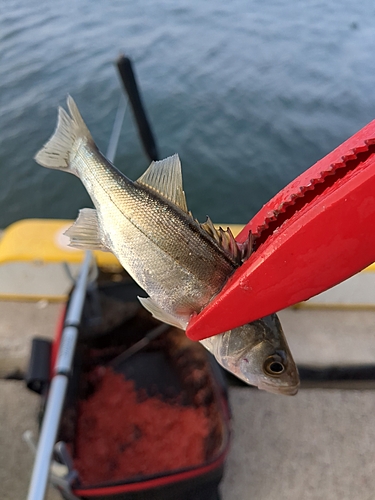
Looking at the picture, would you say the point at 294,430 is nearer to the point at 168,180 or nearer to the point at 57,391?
the point at 57,391

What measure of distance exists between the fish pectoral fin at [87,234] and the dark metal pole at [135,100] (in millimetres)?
1894

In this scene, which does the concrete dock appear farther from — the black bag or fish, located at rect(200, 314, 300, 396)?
fish, located at rect(200, 314, 300, 396)

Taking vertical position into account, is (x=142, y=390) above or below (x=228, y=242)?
below

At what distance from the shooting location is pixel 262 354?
45.9 inches

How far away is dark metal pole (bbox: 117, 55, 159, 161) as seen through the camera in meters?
2.87

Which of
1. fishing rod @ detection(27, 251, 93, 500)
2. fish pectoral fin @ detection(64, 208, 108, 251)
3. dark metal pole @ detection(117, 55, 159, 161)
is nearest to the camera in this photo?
fish pectoral fin @ detection(64, 208, 108, 251)

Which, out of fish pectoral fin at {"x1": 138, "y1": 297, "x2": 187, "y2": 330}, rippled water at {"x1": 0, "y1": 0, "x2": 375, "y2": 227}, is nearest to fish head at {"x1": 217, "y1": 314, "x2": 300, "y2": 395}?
fish pectoral fin at {"x1": 138, "y1": 297, "x2": 187, "y2": 330}

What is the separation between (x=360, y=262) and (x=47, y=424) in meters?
1.55

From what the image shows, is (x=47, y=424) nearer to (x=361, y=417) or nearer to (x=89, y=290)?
(x=89, y=290)

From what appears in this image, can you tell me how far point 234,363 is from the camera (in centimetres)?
121

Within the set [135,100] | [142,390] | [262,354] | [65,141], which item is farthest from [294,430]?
[135,100]

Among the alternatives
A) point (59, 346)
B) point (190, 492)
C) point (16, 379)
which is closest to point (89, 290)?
point (59, 346)

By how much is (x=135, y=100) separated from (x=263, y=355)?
2511 millimetres

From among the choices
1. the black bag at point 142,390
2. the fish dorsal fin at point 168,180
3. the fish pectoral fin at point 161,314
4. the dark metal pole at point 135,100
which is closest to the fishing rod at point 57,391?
the black bag at point 142,390
